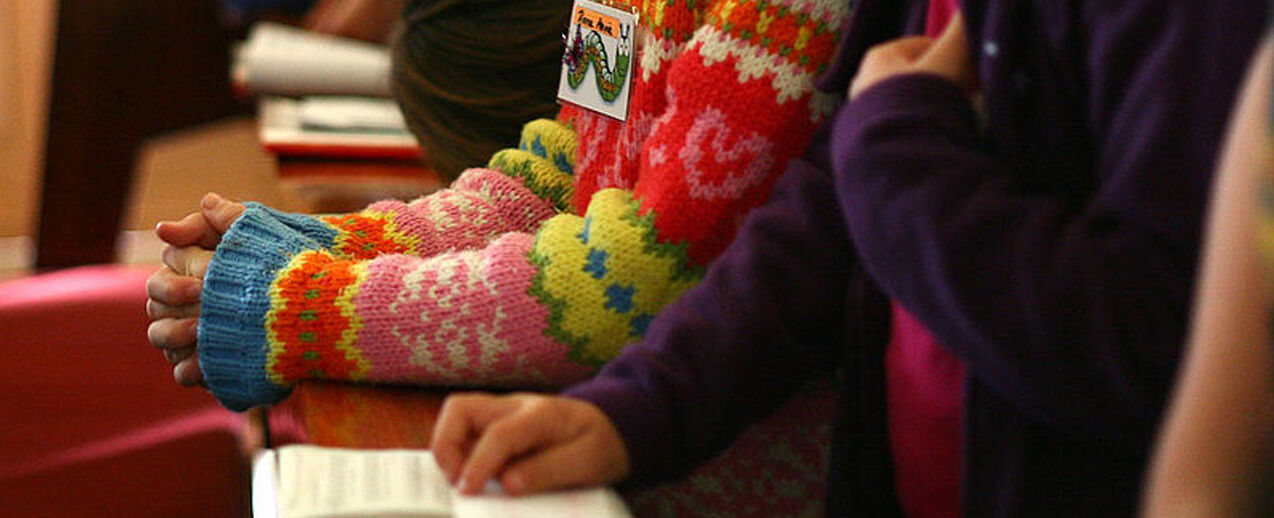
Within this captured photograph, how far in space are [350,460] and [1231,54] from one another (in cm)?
42

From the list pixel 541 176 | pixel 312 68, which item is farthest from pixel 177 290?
pixel 312 68

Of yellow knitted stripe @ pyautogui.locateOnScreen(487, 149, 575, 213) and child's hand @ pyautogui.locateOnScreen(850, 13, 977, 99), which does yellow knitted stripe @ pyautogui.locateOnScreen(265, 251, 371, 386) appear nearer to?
yellow knitted stripe @ pyautogui.locateOnScreen(487, 149, 575, 213)

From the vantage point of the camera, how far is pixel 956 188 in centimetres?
54

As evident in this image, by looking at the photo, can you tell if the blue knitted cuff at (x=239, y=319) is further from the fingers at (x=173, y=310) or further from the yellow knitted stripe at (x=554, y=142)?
the yellow knitted stripe at (x=554, y=142)

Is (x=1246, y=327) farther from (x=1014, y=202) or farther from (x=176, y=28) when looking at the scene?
(x=176, y=28)

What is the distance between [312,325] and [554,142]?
0.28 metres

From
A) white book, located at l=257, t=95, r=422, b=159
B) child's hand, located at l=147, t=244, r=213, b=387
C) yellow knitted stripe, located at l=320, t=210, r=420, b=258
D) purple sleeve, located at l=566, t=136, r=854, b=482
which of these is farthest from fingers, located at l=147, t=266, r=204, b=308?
white book, located at l=257, t=95, r=422, b=159

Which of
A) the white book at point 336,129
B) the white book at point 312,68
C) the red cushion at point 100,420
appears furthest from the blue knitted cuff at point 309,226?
the white book at point 312,68

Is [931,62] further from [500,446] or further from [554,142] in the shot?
[554,142]

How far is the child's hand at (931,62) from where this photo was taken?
590 millimetres

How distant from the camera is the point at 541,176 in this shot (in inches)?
39.8

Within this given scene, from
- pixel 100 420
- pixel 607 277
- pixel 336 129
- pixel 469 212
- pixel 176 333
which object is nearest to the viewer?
pixel 607 277

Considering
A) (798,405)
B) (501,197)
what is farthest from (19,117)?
(798,405)

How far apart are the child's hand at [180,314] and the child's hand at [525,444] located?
0.37 meters
